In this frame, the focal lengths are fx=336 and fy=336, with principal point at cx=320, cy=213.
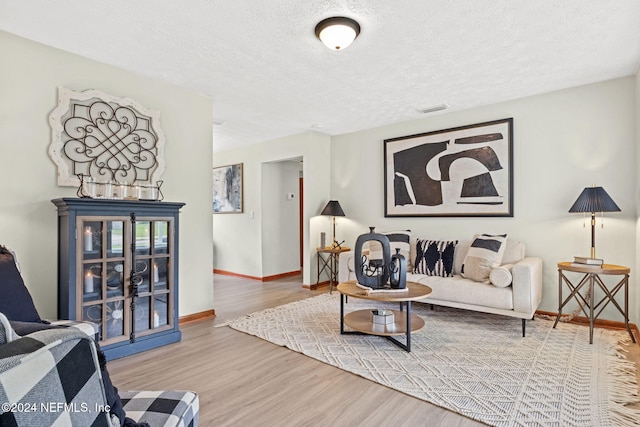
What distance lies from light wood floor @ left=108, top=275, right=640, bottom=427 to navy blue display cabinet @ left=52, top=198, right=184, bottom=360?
209 millimetres

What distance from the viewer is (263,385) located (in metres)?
2.25

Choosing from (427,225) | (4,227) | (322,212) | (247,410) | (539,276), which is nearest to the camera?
(247,410)

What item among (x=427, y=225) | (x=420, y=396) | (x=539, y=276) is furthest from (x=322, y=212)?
(x=420, y=396)

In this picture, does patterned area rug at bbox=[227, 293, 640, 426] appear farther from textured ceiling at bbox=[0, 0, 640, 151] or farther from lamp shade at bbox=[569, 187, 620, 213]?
textured ceiling at bbox=[0, 0, 640, 151]

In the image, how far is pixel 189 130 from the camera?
3596 millimetres

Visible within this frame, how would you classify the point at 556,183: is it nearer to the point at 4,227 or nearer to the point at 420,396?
the point at 420,396

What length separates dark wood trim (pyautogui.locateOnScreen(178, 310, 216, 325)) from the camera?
11.5 ft

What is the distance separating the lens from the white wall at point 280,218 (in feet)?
19.3

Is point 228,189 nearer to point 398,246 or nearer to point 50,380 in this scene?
point 398,246

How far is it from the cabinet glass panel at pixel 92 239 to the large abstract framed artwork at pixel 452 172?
11.6ft

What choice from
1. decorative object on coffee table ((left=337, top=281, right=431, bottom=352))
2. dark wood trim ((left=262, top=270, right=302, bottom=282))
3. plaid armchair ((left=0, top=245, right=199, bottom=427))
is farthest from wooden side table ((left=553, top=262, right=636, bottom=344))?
dark wood trim ((left=262, top=270, right=302, bottom=282))

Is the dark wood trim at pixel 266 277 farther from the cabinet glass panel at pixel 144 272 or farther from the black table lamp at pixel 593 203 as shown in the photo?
the black table lamp at pixel 593 203

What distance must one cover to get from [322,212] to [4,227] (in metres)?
3.52

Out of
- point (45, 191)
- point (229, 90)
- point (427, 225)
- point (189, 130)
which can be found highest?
point (229, 90)
